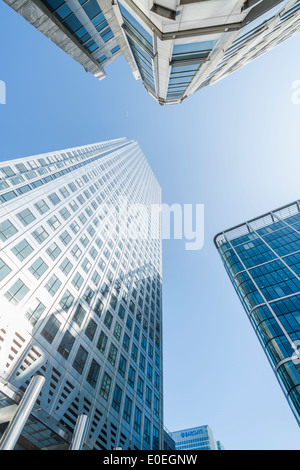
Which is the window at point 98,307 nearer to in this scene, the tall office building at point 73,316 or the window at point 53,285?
the tall office building at point 73,316

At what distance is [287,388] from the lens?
3195 centimetres

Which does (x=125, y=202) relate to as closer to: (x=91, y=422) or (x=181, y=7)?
(x=91, y=422)

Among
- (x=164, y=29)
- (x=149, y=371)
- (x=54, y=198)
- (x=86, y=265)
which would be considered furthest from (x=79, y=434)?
(x=54, y=198)

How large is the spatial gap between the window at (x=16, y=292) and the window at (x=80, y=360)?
8.61 m

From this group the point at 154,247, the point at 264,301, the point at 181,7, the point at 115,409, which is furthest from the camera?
the point at 154,247

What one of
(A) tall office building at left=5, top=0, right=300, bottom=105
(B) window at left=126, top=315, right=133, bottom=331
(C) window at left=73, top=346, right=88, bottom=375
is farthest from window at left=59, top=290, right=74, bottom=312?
(A) tall office building at left=5, top=0, right=300, bottom=105

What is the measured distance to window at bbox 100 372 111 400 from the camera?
26.7 m

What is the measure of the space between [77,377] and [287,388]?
26947 millimetres

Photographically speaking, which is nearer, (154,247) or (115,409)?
(115,409)

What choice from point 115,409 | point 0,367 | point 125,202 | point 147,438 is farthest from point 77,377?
point 125,202

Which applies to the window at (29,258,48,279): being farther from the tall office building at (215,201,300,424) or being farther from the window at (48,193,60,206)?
the tall office building at (215,201,300,424)

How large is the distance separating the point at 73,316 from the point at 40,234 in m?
11.4

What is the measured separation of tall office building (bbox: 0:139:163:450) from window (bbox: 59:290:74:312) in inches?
4.9

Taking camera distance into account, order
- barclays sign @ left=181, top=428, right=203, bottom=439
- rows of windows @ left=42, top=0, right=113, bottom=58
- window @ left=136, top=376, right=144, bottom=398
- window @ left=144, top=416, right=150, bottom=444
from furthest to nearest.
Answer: barclays sign @ left=181, top=428, right=203, bottom=439, window @ left=136, top=376, right=144, bottom=398, window @ left=144, top=416, right=150, bottom=444, rows of windows @ left=42, top=0, right=113, bottom=58
